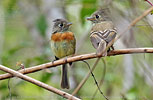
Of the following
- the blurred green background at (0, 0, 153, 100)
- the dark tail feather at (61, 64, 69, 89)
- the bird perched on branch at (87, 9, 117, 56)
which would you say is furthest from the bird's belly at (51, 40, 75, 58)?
the bird perched on branch at (87, 9, 117, 56)

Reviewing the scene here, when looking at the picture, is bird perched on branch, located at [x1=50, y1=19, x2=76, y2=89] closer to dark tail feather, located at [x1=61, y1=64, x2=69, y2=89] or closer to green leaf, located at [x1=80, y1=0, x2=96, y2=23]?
dark tail feather, located at [x1=61, y1=64, x2=69, y2=89]

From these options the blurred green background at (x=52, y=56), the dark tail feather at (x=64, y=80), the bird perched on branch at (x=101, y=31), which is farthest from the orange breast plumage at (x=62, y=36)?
the bird perched on branch at (x=101, y=31)

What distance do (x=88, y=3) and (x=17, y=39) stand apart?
357 cm

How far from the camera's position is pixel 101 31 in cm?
389

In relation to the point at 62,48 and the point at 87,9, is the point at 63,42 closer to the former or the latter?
the point at 62,48

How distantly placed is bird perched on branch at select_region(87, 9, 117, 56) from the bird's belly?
25.1 inches

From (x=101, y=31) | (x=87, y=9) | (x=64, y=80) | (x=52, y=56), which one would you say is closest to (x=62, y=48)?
(x=64, y=80)

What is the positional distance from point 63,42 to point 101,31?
4.01ft

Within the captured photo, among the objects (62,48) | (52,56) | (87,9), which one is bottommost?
(52,56)

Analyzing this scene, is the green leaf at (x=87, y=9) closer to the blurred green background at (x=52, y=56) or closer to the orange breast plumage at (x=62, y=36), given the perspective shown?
the blurred green background at (x=52, y=56)

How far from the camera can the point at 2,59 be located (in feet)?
15.9

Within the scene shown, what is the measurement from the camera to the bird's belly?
492 cm

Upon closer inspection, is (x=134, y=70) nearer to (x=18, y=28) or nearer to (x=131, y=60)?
(x=131, y=60)

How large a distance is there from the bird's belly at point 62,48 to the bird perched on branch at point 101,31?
64cm
